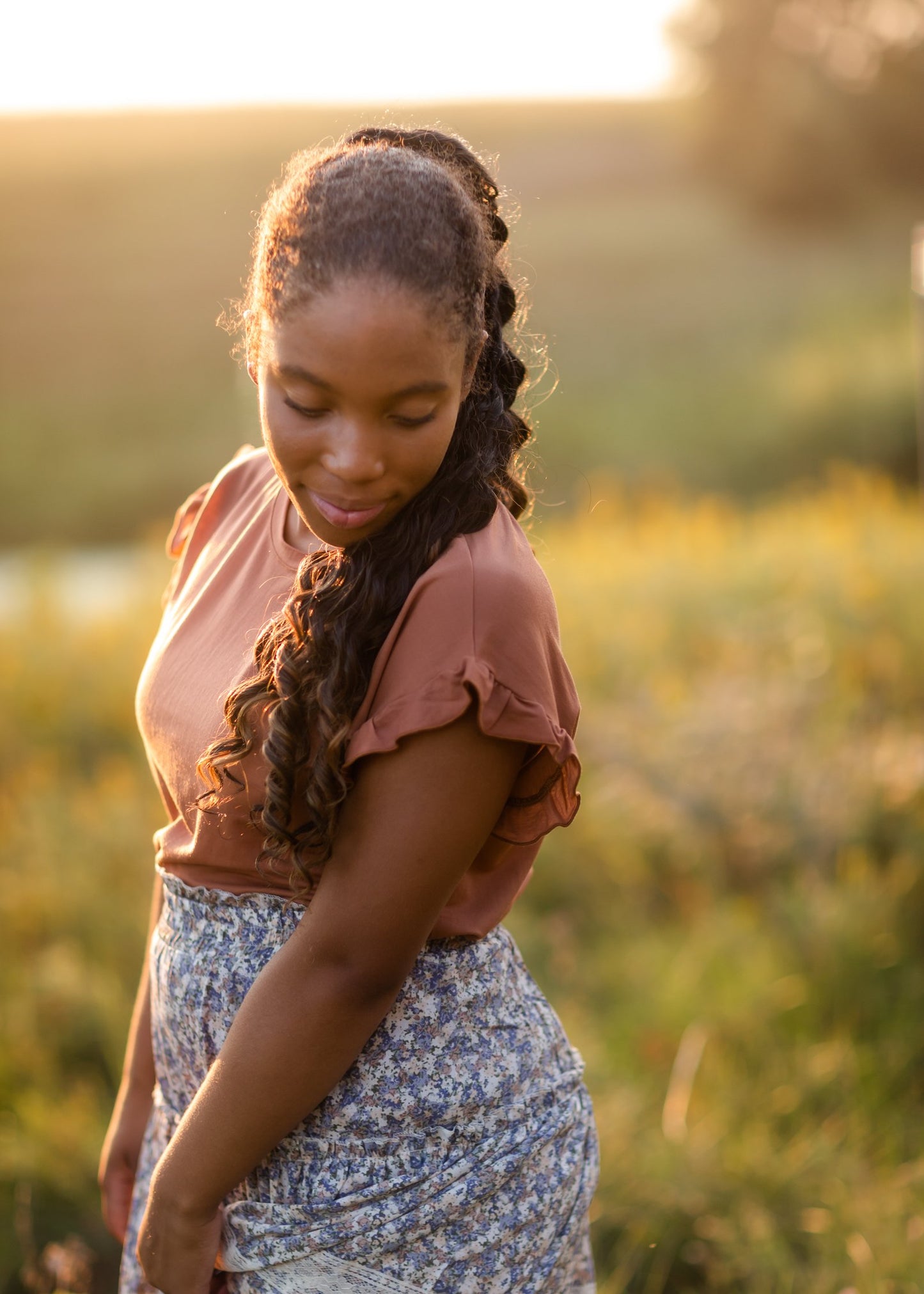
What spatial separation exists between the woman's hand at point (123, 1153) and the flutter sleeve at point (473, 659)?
83cm

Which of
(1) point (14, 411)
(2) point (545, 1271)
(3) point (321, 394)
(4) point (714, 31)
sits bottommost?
(1) point (14, 411)

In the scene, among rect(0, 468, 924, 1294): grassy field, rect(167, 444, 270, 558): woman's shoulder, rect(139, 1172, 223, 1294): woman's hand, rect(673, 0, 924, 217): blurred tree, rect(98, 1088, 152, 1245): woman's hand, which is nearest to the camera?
rect(139, 1172, 223, 1294): woman's hand

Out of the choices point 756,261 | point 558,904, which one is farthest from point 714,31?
point 558,904

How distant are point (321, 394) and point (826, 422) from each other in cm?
1442

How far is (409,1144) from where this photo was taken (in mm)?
1305

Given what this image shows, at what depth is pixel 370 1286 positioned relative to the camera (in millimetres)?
1313

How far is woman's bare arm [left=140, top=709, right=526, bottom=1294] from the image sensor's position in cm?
114

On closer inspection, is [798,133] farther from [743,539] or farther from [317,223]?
[317,223]

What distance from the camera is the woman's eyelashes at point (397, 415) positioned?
3.71 ft

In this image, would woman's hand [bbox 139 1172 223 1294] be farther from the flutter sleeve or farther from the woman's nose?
the woman's nose

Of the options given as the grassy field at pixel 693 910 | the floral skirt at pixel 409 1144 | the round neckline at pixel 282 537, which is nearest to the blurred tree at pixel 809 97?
the grassy field at pixel 693 910

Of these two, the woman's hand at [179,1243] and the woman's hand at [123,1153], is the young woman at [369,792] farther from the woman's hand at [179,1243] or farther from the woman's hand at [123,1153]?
the woman's hand at [123,1153]

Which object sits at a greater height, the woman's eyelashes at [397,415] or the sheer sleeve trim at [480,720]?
the woman's eyelashes at [397,415]

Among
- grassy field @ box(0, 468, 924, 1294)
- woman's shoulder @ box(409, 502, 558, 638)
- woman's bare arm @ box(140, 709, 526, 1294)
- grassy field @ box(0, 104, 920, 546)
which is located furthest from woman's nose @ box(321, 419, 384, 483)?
grassy field @ box(0, 104, 920, 546)
